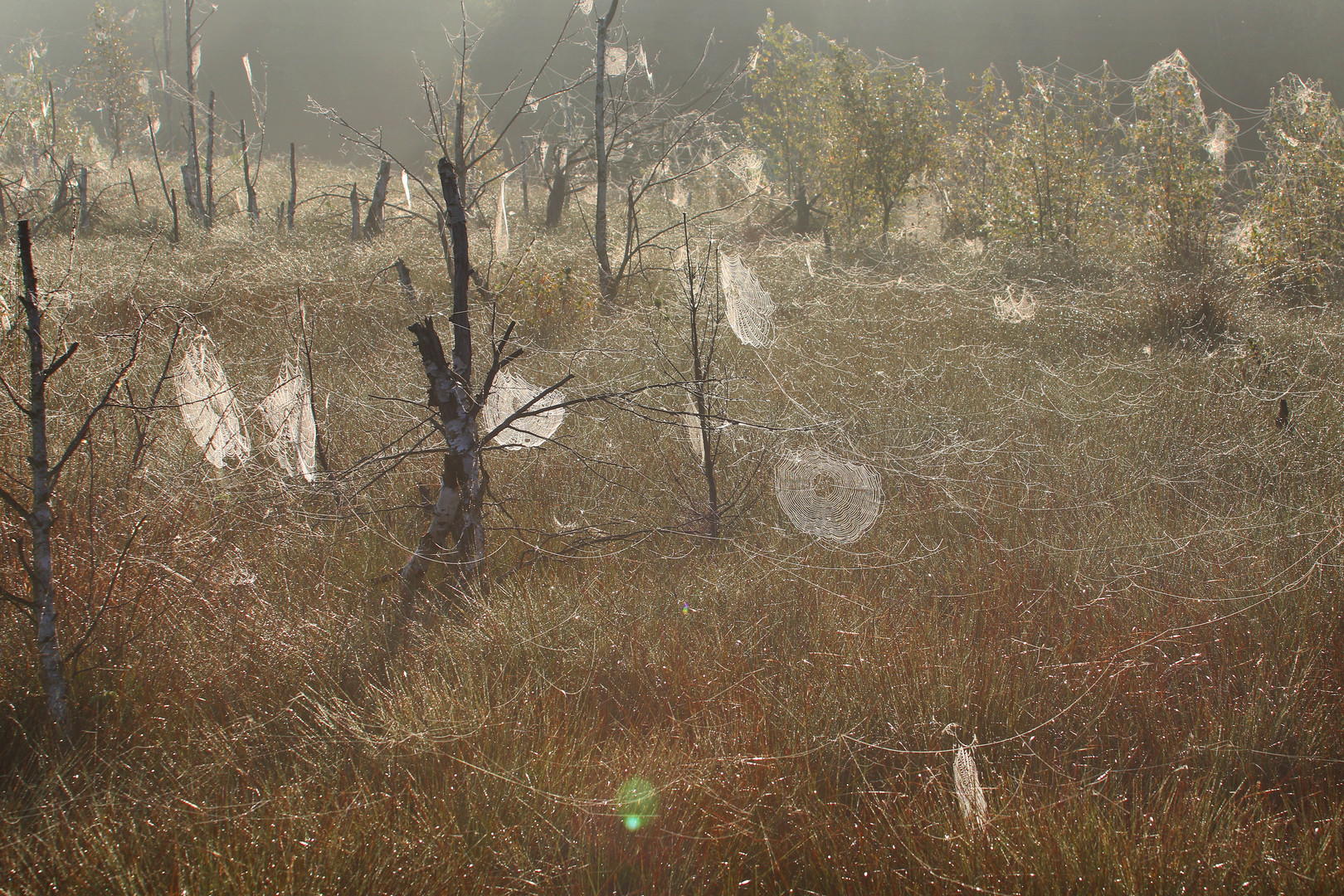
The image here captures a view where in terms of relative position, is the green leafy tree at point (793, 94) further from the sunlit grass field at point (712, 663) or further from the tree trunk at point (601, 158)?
the sunlit grass field at point (712, 663)

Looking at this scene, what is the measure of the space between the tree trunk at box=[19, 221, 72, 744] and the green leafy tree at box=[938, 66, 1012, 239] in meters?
14.0

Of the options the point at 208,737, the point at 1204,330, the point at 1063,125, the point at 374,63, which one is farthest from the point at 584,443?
the point at 374,63

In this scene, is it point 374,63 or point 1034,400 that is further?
point 374,63

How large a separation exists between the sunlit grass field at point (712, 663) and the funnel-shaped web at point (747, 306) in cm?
185

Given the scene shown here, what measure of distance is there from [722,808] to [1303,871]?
1228 mm

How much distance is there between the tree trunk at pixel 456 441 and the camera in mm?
2385

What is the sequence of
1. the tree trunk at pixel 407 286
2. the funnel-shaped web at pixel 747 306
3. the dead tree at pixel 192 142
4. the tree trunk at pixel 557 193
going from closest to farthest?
the tree trunk at pixel 407 286, the funnel-shaped web at pixel 747 306, the dead tree at pixel 192 142, the tree trunk at pixel 557 193

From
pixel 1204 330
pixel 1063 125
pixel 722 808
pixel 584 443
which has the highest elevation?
pixel 1063 125

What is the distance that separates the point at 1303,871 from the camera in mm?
1472

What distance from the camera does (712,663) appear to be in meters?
2.25

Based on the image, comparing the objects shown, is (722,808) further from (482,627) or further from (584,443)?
(584,443)

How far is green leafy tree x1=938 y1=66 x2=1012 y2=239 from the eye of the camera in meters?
13.7

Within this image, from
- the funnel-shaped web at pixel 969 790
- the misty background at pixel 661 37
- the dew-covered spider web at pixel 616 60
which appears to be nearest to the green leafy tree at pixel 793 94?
the dew-covered spider web at pixel 616 60

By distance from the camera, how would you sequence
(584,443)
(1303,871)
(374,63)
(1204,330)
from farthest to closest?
(374,63)
(1204,330)
(584,443)
(1303,871)
